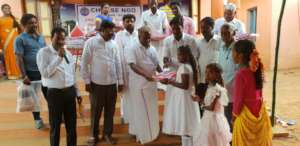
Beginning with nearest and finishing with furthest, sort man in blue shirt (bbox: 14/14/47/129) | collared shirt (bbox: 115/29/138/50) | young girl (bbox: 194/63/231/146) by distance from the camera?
young girl (bbox: 194/63/231/146)
man in blue shirt (bbox: 14/14/47/129)
collared shirt (bbox: 115/29/138/50)

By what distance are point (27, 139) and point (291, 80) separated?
7.45 meters

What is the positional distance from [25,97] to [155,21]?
2.48m

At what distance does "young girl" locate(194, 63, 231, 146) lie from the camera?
9.73 feet

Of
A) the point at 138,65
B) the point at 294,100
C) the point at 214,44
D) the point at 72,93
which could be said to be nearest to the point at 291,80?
the point at 294,100

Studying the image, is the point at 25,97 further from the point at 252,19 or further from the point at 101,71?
the point at 252,19

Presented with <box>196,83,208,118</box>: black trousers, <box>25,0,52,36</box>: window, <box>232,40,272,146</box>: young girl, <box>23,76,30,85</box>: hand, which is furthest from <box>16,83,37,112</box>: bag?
<box>25,0,52,36</box>: window

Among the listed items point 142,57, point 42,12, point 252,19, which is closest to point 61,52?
point 142,57

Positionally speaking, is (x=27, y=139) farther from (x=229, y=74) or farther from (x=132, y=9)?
(x=132, y=9)

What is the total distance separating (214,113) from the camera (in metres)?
3.06

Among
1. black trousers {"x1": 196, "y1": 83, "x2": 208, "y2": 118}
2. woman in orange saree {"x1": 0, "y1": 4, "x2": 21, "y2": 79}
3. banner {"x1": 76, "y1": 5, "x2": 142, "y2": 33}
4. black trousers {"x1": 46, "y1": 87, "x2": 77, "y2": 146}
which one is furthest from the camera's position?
woman in orange saree {"x1": 0, "y1": 4, "x2": 21, "y2": 79}

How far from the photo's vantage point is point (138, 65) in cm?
357

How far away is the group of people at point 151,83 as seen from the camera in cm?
297

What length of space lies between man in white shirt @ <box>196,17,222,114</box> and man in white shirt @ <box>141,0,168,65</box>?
1481 mm

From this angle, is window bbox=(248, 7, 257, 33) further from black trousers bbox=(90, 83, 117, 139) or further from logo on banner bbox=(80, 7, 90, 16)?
black trousers bbox=(90, 83, 117, 139)
